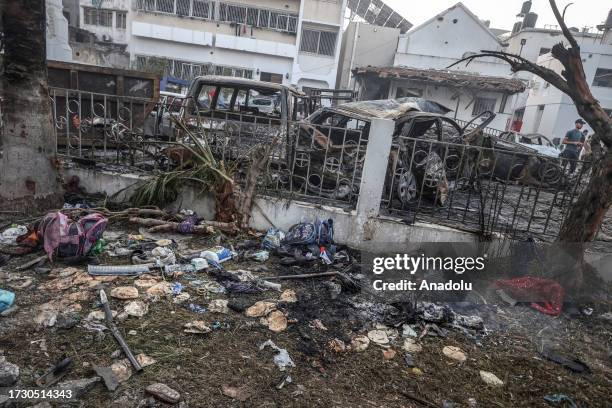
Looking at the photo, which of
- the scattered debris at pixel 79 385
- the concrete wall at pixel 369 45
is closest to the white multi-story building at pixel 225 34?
the concrete wall at pixel 369 45

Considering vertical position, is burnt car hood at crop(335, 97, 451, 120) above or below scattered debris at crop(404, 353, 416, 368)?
above

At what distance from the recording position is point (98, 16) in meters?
20.8

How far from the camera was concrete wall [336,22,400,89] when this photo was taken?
2269 cm

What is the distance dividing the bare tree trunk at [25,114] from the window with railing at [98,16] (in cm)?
2037

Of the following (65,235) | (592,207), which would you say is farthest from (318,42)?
(65,235)

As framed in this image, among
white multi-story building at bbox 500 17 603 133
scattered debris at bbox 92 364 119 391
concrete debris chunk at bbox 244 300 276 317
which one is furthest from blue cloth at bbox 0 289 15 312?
white multi-story building at bbox 500 17 603 133

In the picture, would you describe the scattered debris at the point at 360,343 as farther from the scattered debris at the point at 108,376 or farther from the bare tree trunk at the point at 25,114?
the bare tree trunk at the point at 25,114

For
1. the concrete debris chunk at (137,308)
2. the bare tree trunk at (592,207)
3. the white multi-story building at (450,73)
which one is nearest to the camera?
the concrete debris chunk at (137,308)

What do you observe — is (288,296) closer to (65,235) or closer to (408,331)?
(408,331)

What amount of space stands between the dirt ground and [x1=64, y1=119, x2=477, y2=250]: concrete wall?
118cm

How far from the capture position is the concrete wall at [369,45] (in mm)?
22688

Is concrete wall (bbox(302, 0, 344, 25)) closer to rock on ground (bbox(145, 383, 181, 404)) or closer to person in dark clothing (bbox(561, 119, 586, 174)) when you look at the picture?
person in dark clothing (bbox(561, 119, 586, 174))

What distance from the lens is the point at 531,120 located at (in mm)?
24766

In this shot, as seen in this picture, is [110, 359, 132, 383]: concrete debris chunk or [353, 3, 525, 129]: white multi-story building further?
[353, 3, 525, 129]: white multi-story building
